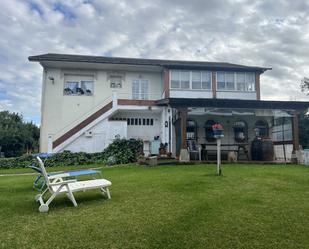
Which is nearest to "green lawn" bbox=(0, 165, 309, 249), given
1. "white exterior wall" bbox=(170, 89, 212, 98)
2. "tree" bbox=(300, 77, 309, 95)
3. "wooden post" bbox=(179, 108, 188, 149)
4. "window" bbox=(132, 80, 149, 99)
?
"wooden post" bbox=(179, 108, 188, 149)

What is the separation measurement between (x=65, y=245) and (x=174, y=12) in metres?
13.2

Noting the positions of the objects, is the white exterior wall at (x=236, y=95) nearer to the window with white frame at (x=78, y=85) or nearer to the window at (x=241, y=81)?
the window at (x=241, y=81)

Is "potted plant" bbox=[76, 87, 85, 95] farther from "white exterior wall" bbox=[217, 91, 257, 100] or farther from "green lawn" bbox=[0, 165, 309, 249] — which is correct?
"green lawn" bbox=[0, 165, 309, 249]

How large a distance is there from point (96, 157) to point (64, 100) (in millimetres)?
5872

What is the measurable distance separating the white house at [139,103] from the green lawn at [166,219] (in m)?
10.3

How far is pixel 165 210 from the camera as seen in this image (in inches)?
167

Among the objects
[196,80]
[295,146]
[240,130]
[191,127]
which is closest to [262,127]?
[240,130]

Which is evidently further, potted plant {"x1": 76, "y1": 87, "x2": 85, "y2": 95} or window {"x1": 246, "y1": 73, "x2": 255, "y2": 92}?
potted plant {"x1": 76, "y1": 87, "x2": 85, "y2": 95}

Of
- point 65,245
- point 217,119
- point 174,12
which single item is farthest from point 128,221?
point 217,119

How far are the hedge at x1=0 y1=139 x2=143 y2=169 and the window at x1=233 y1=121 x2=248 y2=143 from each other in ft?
23.4

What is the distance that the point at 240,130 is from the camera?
17.5 meters

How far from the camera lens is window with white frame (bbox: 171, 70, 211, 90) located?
1781 cm

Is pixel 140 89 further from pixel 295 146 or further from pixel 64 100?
pixel 295 146

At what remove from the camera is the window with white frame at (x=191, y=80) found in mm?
17812
